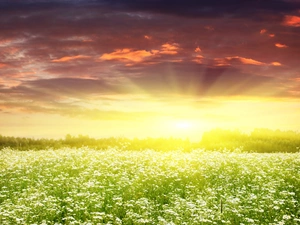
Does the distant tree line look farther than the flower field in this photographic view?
Yes

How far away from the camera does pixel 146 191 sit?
45.5 ft

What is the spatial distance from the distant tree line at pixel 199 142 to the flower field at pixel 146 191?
1538 centimetres

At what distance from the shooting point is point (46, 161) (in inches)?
779

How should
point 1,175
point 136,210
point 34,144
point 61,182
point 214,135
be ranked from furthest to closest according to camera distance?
point 214,135 → point 34,144 → point 1,175 → point 61,182 → point 136,210

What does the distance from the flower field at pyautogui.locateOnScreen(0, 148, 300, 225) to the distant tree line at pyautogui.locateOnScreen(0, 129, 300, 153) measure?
15.4 metres

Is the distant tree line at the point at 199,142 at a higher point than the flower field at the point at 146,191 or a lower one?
higher

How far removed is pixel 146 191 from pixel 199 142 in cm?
2801

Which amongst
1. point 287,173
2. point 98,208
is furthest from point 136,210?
point 287,173

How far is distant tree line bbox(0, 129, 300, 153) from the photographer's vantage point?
3688 cm

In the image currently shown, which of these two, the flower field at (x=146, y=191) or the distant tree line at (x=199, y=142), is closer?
the flower field at (x=146, y=191)

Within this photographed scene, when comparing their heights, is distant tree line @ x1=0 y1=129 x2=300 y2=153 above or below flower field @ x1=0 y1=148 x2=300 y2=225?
above

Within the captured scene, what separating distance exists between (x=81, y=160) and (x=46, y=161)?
6.56 ft

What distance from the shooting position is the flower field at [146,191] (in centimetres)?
1082

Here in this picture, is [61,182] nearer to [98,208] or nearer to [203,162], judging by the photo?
[98,208]
